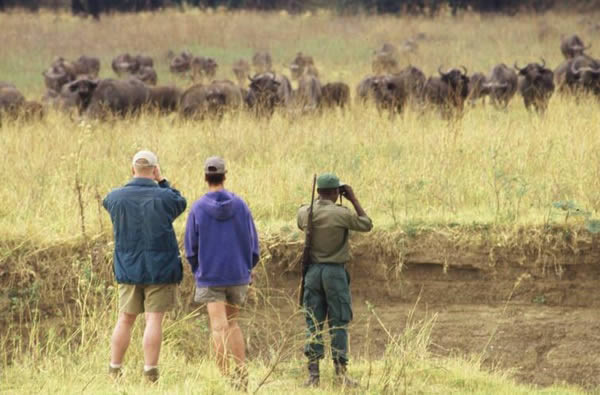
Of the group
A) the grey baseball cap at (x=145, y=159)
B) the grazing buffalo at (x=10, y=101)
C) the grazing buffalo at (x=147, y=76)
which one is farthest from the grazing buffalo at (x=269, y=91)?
the grey baseball cap at (x=145, y=159)

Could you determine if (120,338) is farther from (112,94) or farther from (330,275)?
(112,94)

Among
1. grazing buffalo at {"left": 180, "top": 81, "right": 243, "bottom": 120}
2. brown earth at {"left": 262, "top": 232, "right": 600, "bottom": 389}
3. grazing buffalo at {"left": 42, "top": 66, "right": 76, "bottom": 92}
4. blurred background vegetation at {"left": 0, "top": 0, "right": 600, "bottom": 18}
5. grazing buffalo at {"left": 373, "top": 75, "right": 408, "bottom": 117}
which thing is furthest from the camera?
blurred background vegetation at {"left": 0, "top": 0, "right": 600, "bottom": 18}

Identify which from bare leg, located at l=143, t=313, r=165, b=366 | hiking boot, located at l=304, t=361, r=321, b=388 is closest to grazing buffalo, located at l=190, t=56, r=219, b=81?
hiking boot, located at l=304, t=361, r=321, b=388

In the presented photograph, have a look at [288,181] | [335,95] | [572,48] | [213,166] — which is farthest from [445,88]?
[213,166]

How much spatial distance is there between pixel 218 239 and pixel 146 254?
0.53m

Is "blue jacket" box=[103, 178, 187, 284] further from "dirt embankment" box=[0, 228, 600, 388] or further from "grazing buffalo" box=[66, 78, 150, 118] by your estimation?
"grazing buffalo" box=[66, 78, 150, 118]

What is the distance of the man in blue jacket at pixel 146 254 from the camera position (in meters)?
7.49

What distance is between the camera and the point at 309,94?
70.5ft

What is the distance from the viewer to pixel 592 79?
22.2 m

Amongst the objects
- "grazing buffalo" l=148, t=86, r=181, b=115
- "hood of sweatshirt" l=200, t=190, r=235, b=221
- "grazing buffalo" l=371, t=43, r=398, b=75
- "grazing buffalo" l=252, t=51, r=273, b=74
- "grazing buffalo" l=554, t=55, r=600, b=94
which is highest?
"hood of sweatshirt" l=200, t=190, r=235, b=221

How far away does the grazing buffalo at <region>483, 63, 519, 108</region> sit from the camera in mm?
22688

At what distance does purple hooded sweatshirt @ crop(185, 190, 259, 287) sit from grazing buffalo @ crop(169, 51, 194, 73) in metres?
26.5

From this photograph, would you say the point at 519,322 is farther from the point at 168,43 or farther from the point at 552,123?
the point at 168,43

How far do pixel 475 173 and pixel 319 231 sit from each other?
5.21 m
